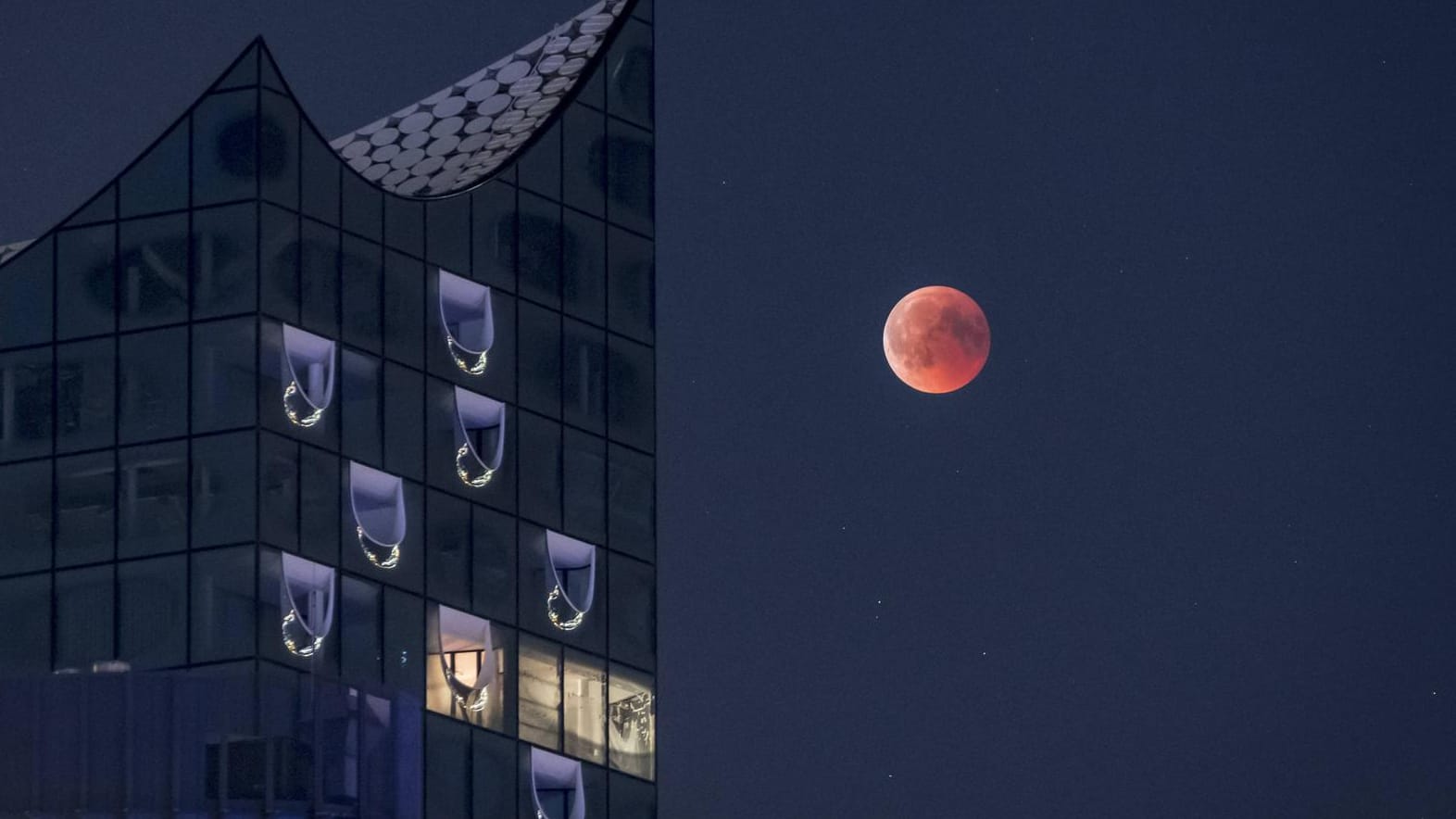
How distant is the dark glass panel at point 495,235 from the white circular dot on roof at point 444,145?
7125 millimetres

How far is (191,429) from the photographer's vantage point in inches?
1806

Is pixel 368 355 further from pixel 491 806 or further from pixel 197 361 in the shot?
pixel 491 806

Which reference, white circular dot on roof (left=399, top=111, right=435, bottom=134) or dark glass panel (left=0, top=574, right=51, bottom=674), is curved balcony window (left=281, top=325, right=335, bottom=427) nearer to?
dark glass panel (left=0, top=574, right=51, bottom=674)

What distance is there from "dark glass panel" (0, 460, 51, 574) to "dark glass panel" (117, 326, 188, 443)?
6.40ft

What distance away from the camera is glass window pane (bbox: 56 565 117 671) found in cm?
4553

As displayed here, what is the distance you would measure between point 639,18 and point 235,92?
1331 cm

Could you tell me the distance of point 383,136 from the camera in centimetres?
6184

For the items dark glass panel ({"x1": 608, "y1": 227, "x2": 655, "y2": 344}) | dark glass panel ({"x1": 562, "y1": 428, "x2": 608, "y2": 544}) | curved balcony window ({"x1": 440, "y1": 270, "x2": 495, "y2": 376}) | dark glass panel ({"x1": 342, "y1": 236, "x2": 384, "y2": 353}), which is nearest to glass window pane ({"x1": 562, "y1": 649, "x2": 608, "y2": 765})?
dark glass panel ({"x1": 562, "y1": 428, "x2": 608, "y2": 544})

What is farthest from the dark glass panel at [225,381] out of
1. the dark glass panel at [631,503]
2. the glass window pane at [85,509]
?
the dark glass panel at [631,503]

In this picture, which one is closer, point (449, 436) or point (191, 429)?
point (191, 429)

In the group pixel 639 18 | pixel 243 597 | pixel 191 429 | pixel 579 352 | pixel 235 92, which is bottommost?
pixel 243 597

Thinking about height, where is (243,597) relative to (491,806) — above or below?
above

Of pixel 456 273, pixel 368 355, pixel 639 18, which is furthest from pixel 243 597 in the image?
→ pixel 639 18

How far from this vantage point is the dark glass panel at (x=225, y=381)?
45781 millimetres
